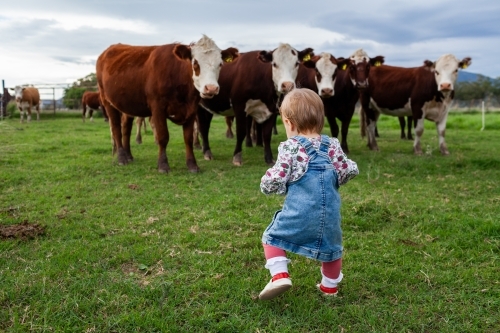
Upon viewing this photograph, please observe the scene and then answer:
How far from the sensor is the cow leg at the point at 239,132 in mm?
8509

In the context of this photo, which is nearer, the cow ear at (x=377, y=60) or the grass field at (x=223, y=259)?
the grass field at (x=223, y=259)

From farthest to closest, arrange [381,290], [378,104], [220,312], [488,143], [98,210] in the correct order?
[488,143] → [378,104] → [98,210] → [381,290] → [220,312]

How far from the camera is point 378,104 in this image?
10852 mm

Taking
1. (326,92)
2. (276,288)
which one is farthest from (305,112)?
(326,92)

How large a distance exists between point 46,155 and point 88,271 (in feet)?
22.1

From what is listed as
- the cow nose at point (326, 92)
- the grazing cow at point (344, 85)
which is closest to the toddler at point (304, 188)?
the cow nose at point (326, 92)

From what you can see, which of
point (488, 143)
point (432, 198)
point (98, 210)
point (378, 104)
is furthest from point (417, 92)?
point (98, 210)

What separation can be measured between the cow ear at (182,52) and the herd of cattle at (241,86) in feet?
0.05

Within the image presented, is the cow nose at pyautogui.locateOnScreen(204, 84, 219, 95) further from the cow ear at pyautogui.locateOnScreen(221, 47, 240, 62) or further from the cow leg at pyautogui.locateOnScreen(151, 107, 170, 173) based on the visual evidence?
the cow ear at pyautogui.locateOnScreen(221, 47, 240, 62)

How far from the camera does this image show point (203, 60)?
24.6ft

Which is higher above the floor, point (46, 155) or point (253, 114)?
point (253, 114)

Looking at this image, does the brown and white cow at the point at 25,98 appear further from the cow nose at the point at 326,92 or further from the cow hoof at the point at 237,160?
the cow nose at the point at 326,92

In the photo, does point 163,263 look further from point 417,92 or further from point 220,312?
point 417,92

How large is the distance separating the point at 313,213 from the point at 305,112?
23.9 inches
